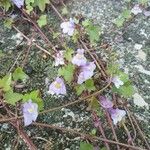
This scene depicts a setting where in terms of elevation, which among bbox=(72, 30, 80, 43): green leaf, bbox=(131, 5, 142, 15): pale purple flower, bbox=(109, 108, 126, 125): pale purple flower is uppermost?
bbox=(72, 30, 80, 43): green leaf

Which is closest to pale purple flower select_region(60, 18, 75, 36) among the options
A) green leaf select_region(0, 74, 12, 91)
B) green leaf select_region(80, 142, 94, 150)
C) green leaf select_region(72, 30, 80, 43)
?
green leaf select_region(72, 30, 80, 43)

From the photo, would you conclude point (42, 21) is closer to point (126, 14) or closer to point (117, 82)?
point (126, 14)

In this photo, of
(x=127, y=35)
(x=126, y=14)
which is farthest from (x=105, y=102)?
(x=126, y=14)

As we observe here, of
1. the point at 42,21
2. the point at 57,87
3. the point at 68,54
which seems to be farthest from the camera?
the point at 42,21

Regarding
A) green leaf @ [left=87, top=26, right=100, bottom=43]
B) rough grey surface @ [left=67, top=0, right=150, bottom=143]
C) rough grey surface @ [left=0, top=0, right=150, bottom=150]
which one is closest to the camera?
rough grey surface @ [left=0, top=0, right=150, bottom=150]

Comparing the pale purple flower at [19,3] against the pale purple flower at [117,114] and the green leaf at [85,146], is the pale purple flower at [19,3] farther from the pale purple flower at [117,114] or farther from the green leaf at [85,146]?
the green leaf at [85,146]

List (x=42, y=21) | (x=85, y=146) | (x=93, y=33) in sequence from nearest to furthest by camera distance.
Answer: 1. (x=85, y=146)
2. (x=93, y=33)
3. (x=42, y=21)

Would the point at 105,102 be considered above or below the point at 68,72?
below

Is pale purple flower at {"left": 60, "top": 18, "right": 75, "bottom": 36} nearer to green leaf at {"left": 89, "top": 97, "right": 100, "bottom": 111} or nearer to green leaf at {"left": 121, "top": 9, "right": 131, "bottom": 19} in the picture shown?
green leaf at {"left": 121, "top": 9, "right": 131, "bottom": 19}
